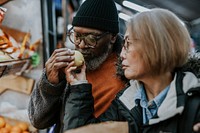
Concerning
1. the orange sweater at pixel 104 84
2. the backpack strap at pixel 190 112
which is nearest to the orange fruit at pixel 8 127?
the orange sweater at pixel 104 84

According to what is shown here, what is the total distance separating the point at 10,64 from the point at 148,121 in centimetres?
143

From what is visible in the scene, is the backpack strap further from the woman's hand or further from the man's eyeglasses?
the man's eyeglasses

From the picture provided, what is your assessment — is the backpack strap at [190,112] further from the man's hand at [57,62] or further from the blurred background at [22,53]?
the blurred background at [22,53]

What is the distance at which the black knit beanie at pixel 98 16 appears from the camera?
1.86 m

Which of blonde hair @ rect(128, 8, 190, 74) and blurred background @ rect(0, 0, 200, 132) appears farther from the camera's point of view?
blurred background @ rect(0, 0, 200, 132)

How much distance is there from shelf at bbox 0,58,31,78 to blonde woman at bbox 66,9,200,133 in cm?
102

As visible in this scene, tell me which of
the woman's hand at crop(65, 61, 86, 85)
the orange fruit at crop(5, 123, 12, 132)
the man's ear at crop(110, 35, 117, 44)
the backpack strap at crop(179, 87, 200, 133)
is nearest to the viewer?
the backpack strap at crop(179, 87, 200, 133)

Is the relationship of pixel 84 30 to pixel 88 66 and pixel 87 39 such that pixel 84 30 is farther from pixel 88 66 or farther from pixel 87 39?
pixel 88 66

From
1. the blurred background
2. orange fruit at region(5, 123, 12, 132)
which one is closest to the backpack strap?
the blurred background

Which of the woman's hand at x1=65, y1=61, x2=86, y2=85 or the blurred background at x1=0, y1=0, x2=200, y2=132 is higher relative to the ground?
the woman's hand at x1=65, y1=61, x2=86, y2=85

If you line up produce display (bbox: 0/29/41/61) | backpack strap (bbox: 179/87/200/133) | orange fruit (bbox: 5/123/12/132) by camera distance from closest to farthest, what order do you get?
backpack strap (bbox: 179/87/200/133), produce display (bbox: 0/29/41/61), orange fruit (bbox: 5/123/12/132)

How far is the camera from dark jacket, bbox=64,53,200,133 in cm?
134

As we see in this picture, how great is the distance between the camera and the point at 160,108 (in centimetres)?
140

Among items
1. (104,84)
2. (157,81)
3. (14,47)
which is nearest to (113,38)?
(104,84)
